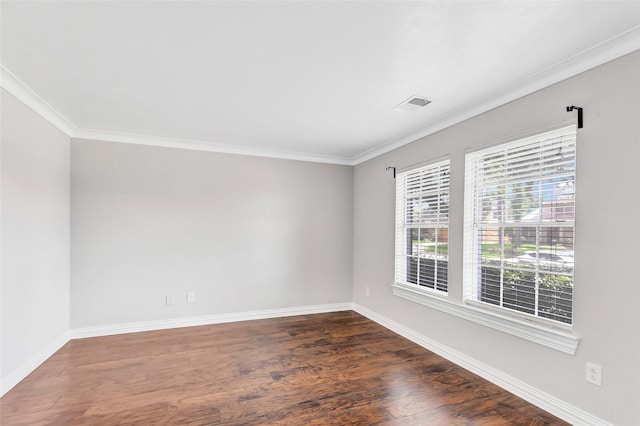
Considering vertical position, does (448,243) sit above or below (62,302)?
above

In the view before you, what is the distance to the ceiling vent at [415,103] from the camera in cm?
278

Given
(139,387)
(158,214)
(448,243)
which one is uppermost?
(158,214)

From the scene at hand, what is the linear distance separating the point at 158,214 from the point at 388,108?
3.10 metres

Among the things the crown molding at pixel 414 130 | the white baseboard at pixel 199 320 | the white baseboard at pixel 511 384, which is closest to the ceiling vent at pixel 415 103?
the crown molding at pixel 414 130

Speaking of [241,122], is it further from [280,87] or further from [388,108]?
[388,108]

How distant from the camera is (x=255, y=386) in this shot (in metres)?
2.61

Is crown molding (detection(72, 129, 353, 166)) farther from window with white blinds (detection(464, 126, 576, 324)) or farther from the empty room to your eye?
window with white blinds (detection(464, 126, 576, 324))

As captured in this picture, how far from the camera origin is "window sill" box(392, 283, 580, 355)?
7.10ft

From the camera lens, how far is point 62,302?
3471 mm

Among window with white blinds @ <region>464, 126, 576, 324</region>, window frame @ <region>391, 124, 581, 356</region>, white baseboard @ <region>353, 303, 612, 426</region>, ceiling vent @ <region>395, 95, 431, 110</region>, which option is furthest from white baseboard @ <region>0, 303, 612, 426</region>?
ceiling vent @ <region>395, 95, 431, 110</region>

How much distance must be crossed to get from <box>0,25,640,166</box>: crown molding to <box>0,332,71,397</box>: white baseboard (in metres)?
2.25

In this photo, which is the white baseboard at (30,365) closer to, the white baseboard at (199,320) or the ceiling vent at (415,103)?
the white baseboard at (199,320)

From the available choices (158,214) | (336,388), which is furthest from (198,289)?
(336,388)

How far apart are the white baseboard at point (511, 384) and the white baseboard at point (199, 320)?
1.39 metres
